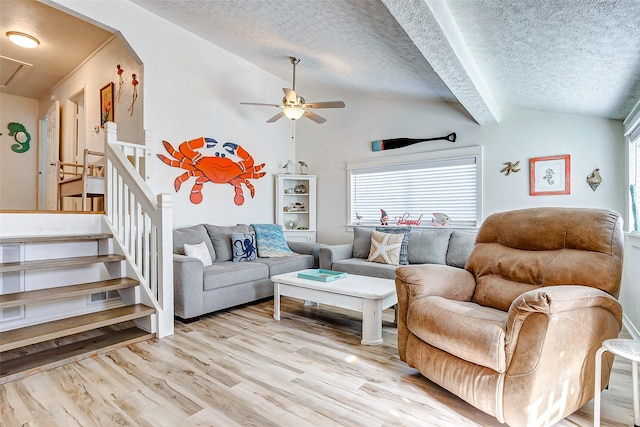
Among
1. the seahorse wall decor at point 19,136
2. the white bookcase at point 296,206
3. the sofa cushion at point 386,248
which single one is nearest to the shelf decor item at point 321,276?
the sofa cushion at point 386,248

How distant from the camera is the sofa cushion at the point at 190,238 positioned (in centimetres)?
369

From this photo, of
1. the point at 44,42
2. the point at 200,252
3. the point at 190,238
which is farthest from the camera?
the point at 44,42

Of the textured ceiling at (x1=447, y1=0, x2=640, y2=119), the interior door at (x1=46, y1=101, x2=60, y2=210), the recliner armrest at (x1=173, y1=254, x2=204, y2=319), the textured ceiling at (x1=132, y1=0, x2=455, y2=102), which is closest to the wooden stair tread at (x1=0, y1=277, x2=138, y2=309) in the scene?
the recliner armrest at (x1=173, y1=254, x2=204, y2=319)

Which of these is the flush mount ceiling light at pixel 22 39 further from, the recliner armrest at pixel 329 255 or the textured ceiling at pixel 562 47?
the textured ceiling at pixel 562 47

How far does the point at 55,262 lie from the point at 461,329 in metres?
2.91

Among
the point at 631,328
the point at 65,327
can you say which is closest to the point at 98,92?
the point at 65,327

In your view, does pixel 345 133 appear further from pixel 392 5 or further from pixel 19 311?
pixel 19 311

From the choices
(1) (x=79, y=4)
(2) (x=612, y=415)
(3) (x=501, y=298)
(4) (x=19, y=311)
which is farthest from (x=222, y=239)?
(2) (x=612, y=415)

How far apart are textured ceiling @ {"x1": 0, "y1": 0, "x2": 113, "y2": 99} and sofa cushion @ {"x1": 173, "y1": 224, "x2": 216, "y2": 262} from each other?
2.99m

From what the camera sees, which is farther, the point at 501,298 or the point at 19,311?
the point at 19,311

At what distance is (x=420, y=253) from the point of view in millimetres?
4000

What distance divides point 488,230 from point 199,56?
4.11 metres

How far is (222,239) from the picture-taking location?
4.14m

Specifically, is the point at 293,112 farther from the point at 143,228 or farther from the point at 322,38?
the point at 143,228
